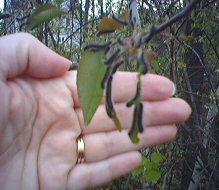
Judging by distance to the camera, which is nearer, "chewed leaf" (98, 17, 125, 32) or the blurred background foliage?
"chewed leaf" (98, 17, 125, 32)

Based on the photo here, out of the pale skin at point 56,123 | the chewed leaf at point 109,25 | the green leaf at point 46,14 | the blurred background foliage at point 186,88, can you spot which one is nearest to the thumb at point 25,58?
the pale skin at point 56,123

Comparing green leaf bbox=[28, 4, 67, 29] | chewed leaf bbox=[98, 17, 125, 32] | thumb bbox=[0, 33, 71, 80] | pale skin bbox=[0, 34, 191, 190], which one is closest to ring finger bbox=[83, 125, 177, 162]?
pale skin bbox=[0, 34, 191, 190]

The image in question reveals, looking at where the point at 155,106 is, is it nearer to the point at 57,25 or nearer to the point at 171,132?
the point at 171,132

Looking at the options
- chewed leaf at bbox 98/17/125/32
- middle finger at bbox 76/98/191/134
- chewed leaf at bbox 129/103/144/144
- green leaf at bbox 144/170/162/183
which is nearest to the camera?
chewed leaf at bbox 129/103/144/144

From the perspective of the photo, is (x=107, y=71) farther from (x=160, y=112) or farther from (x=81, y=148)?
(x=81, y=148)

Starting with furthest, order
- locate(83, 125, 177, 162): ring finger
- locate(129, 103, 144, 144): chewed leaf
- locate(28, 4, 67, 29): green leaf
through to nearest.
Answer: locate(83, 125, 177, 162): ring finger < locate(28, 4, 67, 29): green leaf < locate(129, 103, 144, 144): chewed leaf

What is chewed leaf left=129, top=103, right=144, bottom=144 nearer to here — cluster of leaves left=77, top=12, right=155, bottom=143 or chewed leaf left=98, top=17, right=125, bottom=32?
cluster of leaves left=77, top=12, right=155, bottom=143

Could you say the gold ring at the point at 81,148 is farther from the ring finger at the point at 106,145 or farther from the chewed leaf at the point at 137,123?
the chewed leaf at the point at 137,123
